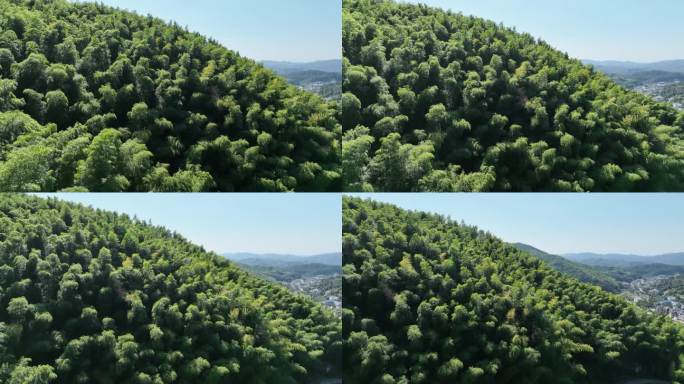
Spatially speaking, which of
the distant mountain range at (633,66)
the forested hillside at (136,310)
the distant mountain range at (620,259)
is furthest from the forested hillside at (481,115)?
the forested hillside at (136,310)

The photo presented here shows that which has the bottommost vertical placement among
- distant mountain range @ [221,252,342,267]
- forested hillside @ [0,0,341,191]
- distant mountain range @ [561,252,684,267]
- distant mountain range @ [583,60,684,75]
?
distant mountain range @ [221,252,342,267]

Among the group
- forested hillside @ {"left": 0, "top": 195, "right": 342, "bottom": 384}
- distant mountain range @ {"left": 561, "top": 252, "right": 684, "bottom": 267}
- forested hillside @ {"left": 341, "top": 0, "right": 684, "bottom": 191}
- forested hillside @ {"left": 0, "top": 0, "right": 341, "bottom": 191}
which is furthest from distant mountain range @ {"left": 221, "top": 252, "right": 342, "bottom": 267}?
distant mountain range @ {"left": 561, "top": 252, "right": 684, "bottom": 267}

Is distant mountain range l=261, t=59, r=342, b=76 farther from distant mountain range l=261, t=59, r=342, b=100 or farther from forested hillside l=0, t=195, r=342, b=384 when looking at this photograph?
forested hillside l=0, t=195, r=342, b=384

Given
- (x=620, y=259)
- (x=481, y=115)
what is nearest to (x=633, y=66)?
(x=481, y=115)

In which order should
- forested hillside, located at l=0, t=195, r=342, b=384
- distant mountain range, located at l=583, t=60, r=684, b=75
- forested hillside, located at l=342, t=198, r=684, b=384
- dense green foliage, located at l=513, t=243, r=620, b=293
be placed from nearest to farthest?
1. forested hillside, located at l=0, t=195, r=342, b=384
2. forested hillside, located at l=342, t=198, r=684, b=384
3. dense green foliage, located at l=513, t=243, r=620, b=293
4. distant mountain range, located at l=583, t=60, r=684, b=75

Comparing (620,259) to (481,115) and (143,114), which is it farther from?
(143,114)

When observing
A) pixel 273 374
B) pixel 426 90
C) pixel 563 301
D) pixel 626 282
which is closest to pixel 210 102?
pixel 426 90

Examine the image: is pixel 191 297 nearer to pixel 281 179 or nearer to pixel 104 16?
pixel 281 179
